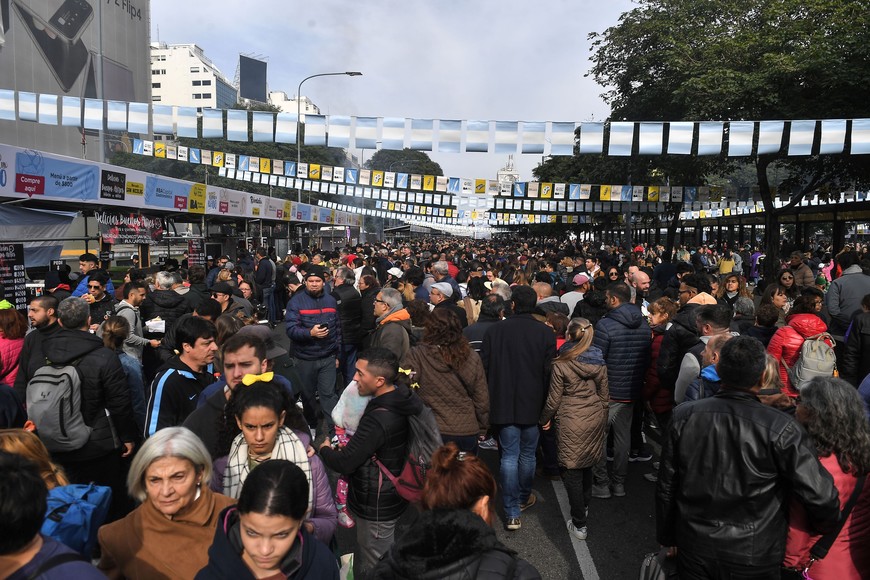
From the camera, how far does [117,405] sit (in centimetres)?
371

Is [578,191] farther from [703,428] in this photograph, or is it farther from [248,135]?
[703,428]

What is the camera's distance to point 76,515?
202 cm

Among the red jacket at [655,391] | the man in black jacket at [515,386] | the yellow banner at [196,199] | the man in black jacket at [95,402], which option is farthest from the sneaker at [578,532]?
the yellow banner at [196,199]

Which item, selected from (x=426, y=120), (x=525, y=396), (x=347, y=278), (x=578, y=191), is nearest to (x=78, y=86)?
(x=578, y=191)

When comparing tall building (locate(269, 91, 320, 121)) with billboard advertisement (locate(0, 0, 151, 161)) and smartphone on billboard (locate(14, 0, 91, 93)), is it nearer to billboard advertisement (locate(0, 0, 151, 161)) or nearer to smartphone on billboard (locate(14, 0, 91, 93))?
billboard advertisement (locate(0, 0, 151, 161))

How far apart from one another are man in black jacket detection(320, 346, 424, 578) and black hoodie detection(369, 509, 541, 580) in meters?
1.24

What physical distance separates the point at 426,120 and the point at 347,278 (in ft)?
20.1

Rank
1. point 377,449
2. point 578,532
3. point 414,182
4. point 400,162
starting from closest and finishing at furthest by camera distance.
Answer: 1. point 377,449
2. point 578,532
3. point 414,182
4. point 400,162

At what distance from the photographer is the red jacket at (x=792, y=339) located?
4473mm

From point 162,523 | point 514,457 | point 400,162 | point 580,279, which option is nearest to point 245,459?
point 162,523

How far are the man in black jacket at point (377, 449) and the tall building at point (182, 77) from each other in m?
123

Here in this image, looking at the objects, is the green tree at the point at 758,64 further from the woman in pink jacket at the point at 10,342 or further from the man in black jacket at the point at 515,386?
the woman in pink jacket at the point at 10,342

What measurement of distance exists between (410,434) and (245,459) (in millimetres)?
889

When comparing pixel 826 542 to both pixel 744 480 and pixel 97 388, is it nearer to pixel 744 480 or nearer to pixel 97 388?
pixel 744 480
